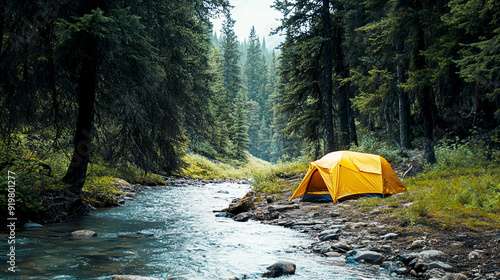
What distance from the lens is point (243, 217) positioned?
8.71m

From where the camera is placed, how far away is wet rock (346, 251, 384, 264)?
182 inches

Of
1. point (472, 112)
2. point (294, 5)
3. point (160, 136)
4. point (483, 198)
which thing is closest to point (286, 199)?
point (160, 136)

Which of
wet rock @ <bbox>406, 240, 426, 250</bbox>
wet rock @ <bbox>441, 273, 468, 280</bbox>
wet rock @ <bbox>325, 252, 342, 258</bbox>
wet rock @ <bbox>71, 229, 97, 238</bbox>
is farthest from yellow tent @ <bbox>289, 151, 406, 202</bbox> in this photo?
wet rock @ <bbox>71, 229, 97, 238</bbox>

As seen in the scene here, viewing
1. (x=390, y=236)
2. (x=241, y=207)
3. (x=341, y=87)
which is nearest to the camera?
(x=390, y=236)

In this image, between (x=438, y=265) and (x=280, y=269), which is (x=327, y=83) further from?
(x=280, y=269)

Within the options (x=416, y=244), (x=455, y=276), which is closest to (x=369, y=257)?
(x=416, y=244)

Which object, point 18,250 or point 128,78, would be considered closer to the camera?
point 18,250

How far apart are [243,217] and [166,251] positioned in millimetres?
3657

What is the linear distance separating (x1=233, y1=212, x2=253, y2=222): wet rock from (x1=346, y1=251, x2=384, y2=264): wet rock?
427cm

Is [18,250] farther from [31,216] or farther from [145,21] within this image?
[145,21]

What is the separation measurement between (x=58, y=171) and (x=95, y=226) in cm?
358

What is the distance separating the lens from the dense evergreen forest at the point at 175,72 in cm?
652

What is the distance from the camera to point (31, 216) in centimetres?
672

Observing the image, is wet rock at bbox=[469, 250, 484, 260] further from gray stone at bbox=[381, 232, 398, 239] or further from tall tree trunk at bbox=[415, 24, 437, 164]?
tall tree trunk at bbox=[415, 24, 437, 164]
